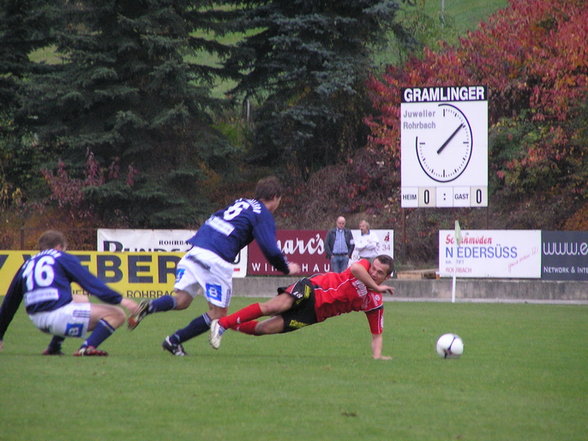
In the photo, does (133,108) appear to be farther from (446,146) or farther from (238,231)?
(238,231)

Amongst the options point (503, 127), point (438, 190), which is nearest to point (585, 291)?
point (438, 190)

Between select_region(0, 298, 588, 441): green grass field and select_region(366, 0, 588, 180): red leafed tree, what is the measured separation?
60.8 ft

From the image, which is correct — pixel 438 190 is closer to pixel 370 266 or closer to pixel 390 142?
pixel 390 142

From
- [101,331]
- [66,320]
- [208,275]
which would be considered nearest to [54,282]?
[66,320]

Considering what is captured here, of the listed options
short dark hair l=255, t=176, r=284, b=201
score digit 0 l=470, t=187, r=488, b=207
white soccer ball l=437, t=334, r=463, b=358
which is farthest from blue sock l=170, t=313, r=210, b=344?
score digit 0 l=470, t=187, r=488, b=207

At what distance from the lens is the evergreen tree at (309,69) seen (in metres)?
33.0

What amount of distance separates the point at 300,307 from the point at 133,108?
2361cm

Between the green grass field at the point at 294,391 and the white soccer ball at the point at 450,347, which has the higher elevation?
the white soccer ball at the point at 450,347

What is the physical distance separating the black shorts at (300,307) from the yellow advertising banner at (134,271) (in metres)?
11.6

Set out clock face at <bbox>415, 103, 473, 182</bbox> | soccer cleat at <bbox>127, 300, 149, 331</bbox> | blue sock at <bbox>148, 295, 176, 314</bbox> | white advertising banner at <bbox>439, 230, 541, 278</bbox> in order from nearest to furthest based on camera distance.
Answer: soccer cleat at <bbox>127, 300, 149, 331</bbox> < blue sock at <bbox>148, 295, 176, 314</bbox> < white advertising banner at <bbox>439, 230, 541, 278</bbox> < clock face at <bbox>415, 103, 473, 182</bbox>

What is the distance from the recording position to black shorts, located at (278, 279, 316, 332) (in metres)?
10.3

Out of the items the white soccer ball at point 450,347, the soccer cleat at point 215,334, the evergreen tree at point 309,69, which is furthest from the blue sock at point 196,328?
the evergreen tree at point 309,69

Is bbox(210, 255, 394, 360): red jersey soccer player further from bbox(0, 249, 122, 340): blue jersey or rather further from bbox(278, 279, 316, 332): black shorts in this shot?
bbox(0, 249, 122, 340): blue jersey

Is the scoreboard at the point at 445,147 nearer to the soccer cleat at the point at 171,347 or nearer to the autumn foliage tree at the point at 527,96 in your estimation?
the autumn foliage tree at the point at 527,96
